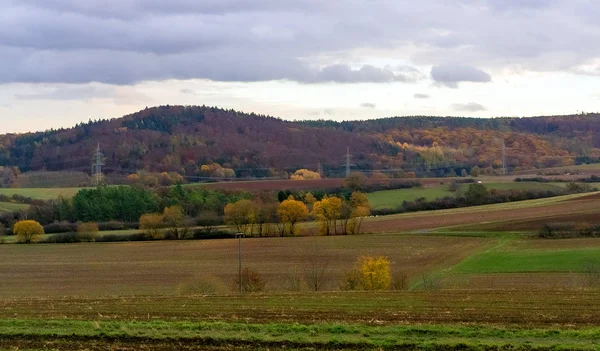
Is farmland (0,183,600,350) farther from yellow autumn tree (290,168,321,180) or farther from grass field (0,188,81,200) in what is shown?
yellow autumn tree (290,168,321,180)

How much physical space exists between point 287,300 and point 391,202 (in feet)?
236

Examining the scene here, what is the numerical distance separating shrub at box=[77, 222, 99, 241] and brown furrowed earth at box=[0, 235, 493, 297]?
4.24 metres

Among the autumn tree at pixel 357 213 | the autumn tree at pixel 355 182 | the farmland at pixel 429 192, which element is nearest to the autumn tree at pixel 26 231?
the autumn tree at pixel 357 213

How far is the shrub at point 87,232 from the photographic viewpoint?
7512 cm

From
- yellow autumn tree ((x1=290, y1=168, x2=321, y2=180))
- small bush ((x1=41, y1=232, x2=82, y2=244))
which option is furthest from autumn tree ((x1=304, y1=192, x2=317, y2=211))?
→ yellow autumn tree ((x1=290, y1=168, x2=321, y2=180))

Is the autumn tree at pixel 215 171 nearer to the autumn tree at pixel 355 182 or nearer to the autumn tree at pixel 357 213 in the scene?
the autumn tree at pixel 355 182

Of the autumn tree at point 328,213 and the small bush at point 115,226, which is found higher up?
the autumn tree at point 328,213

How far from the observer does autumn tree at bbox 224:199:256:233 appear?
77062 mm

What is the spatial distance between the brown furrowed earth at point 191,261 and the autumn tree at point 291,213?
6681 millimetres

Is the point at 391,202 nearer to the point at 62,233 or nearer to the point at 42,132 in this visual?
the point at 62,233

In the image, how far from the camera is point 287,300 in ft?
79.6

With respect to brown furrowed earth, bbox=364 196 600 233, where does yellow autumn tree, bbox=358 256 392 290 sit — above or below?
below

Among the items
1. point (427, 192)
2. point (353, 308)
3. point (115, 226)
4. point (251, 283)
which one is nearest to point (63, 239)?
point (115, 226)

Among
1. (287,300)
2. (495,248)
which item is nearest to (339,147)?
(495,248)
